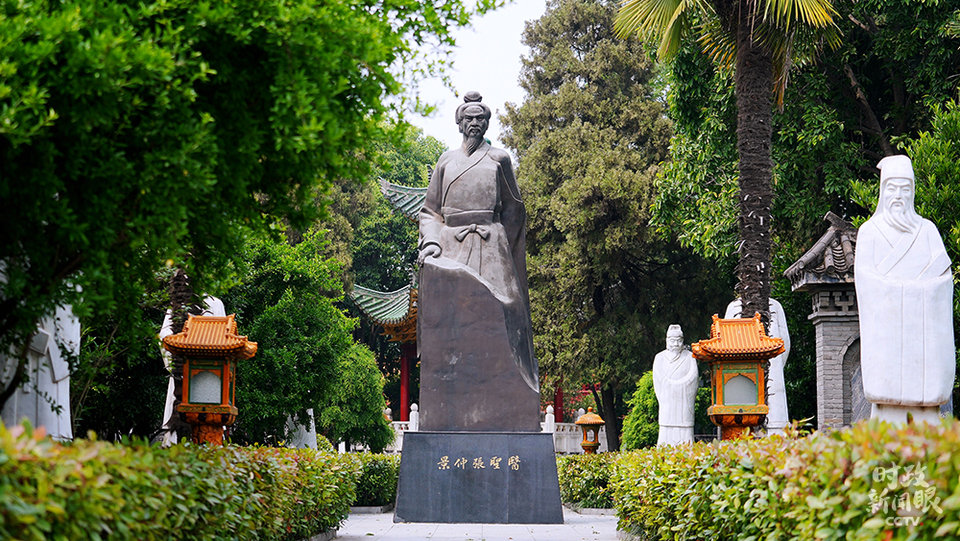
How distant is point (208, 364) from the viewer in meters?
9.25

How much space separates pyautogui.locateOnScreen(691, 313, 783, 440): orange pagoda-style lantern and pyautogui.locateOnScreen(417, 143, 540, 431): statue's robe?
2.10 m

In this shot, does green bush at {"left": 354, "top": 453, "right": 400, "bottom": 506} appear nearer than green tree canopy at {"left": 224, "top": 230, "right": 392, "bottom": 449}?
No

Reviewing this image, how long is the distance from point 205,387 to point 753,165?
778cm

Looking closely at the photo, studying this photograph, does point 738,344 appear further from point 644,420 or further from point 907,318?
point 644,420

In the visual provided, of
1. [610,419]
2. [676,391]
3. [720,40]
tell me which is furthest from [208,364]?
[610,419]

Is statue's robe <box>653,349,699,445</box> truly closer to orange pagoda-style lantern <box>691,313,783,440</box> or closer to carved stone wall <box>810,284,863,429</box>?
orange pagoda-style lantern <box>691,313,783,440</box>

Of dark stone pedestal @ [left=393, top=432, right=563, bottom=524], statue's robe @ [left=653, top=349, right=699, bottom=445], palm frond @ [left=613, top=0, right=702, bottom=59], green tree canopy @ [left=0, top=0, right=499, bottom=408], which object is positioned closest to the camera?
green tree canopy @ [left=0, top=0, right=499, bottom=408]

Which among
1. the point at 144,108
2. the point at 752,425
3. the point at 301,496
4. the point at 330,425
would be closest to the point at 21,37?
the point at 144,108

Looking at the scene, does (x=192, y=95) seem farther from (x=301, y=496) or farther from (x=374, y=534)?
(x=374, y=534)

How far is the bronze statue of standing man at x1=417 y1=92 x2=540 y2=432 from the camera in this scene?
1117cm

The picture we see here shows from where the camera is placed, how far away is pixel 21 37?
424cm

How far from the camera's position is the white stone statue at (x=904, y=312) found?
7363mm

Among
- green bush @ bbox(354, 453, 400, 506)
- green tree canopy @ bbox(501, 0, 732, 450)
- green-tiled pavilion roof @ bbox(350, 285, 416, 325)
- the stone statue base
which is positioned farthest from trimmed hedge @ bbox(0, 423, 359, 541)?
green-tiled pavilion roof @ bbox(350, 285, 416, 325)

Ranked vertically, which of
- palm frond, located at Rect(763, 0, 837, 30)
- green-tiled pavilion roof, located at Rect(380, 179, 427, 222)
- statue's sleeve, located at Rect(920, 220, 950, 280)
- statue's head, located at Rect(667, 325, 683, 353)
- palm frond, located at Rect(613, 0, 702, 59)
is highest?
green-tiled pavilion roof, located at Rect(380, 179, 427, 222)
